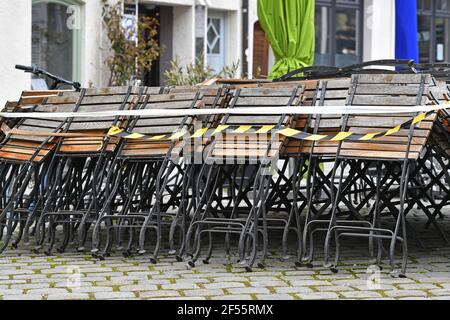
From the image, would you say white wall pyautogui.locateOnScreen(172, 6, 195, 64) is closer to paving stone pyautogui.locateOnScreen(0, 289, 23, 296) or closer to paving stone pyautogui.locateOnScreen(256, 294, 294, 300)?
paving stone pyautogui.locateOnScreen(0, 289, 23, 296)

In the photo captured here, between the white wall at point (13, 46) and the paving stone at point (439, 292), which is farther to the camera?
the white wall at point (13, 46)

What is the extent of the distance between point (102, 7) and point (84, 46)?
0.81 m

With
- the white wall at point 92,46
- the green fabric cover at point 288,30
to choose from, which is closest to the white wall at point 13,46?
the white wall at point 92,46

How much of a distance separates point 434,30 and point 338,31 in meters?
2.98

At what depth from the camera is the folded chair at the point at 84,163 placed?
8250 millimetres

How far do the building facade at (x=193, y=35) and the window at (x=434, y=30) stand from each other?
2 cm

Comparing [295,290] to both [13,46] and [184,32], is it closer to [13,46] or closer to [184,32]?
[13,46]

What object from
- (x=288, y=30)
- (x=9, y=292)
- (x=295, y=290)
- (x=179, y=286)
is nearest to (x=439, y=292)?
(x=295, y=290)

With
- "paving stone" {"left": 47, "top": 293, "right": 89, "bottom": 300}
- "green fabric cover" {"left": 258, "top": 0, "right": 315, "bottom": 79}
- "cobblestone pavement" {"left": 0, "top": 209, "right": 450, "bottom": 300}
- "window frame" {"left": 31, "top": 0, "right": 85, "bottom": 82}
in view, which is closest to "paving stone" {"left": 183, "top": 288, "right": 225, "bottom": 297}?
"cobblestone pavement" {"left": 0, "top": 209, "right": 450, "bottom": 300}

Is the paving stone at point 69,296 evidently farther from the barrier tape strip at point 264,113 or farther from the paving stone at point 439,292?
the paving stone at point 439,292

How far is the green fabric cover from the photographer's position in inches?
462

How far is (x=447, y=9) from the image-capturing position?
25594 millimetres

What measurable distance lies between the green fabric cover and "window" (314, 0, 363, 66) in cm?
1120

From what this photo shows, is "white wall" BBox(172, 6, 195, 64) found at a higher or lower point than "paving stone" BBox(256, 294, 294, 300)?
higher
